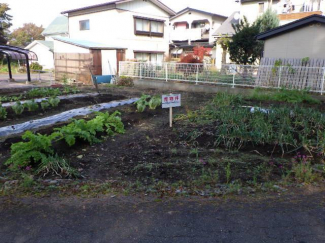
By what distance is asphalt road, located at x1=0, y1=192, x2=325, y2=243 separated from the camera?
244cm

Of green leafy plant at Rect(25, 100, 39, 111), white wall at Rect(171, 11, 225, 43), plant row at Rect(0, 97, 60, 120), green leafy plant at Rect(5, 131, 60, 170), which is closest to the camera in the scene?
green leafy plant at Rect(5, 131, 60, 170)

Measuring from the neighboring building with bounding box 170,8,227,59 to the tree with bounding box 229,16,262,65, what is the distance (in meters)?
13.2

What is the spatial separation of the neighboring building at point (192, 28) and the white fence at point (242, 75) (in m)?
14.7

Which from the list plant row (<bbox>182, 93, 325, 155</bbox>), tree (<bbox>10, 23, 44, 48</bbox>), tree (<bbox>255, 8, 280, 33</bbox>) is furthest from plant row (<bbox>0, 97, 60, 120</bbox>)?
tree (<bbox>10, 23, 44, 48</bbox>)

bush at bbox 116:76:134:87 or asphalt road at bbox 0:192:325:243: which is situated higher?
bush at bbox 116:76:134:87

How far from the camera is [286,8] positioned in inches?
792

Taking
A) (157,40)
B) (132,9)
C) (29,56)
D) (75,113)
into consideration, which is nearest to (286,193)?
(75,113)

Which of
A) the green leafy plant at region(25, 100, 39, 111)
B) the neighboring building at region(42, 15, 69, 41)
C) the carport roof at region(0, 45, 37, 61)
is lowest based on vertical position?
the green leafy plant at region(25, 100, 39, 111)

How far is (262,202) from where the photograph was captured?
3.02 meters

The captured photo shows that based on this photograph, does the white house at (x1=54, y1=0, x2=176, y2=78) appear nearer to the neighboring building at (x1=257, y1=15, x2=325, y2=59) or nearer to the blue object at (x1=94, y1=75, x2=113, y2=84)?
the blue object at (x1=94, y1=75, x2=113, y2=84)

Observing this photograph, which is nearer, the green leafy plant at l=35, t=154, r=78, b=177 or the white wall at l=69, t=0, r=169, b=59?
the green leafy plant at l=35, t=154, r=78, b=177

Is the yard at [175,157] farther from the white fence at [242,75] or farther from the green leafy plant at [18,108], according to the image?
the white fence at [242,75]

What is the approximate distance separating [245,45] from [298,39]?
4187 mm

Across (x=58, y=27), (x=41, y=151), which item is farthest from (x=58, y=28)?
(x=41, y=151)
